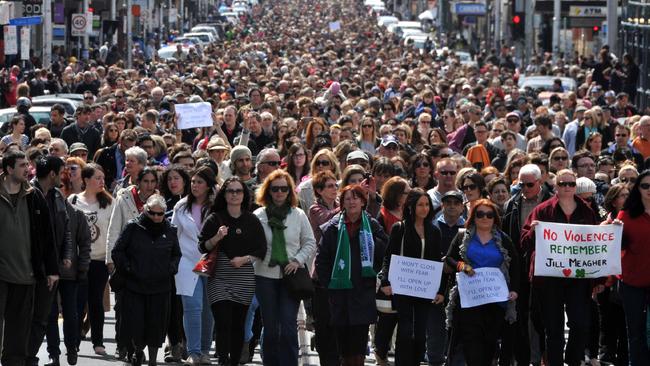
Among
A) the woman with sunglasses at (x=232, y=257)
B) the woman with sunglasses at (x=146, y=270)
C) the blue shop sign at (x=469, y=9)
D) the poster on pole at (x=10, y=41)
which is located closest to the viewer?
the woman with sunglasses at (x=232, y=257)

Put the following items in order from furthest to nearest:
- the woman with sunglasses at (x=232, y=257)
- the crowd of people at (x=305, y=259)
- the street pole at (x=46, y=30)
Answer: the street pole at (x=46, y=30)
the woman with sunglasses at (x=232, y=257)
the crowd of people at (x=305, y=259)

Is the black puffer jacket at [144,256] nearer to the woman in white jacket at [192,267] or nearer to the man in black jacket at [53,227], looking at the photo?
the man in black jacket at [53,227]

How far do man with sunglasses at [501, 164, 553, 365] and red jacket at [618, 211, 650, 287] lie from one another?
700mm

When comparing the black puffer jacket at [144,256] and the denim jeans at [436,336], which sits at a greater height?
the black puffer jacket at [144,256]

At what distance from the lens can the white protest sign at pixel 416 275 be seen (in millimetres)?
11984

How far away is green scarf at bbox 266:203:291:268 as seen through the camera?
12.2 meters

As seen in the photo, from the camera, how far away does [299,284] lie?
1205cm

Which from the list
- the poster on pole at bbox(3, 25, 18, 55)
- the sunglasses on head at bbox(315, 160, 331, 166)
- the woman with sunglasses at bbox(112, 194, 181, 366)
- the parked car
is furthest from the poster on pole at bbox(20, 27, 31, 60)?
the woman with sunglasses at bbox(112, 194, 181, 366)

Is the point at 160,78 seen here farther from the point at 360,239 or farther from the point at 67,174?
the point at 360,239

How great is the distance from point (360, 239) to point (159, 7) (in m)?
84.1

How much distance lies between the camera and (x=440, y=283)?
1203cm

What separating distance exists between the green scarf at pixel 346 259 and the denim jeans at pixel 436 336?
23.9 inches

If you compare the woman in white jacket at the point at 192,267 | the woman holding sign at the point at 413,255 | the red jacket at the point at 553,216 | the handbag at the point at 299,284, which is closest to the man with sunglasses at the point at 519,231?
the red jacket at the point at 553,216

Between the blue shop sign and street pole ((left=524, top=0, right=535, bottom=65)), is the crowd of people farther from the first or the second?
the blue shop sign
